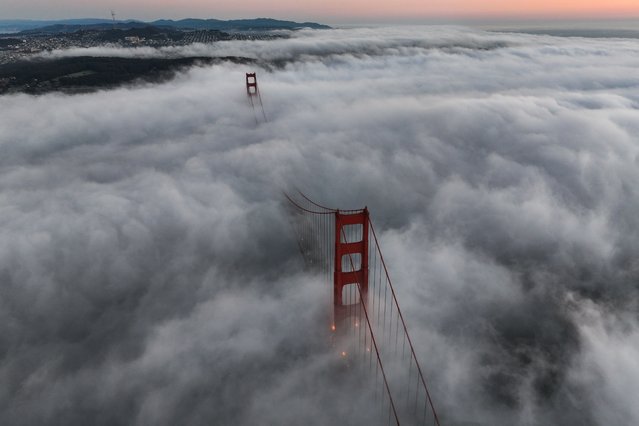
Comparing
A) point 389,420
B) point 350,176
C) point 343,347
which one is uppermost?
point 343,347

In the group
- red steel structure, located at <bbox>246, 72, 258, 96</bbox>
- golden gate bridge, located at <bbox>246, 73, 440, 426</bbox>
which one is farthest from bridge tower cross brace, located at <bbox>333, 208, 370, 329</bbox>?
red steel structure, located at <bbox>246, 72, 258, 96</bbox>

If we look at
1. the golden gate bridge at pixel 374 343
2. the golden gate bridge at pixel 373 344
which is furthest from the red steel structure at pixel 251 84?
the golden gate bridge at pixel 373 344

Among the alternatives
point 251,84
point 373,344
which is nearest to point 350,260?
point 373,344

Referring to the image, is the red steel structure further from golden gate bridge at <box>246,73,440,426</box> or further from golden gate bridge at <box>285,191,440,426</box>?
golden gate bridge at <box>246,73,440,426</box>

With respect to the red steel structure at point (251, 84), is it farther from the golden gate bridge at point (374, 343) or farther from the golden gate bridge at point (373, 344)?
the golden gate bridge at point (373, 344)

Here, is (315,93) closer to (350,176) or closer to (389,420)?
(350,176)

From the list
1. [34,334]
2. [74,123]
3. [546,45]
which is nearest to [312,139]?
[74,123]

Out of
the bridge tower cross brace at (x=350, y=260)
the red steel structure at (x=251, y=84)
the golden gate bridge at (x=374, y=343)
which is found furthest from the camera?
the red steel structure at (x=251, y=84)

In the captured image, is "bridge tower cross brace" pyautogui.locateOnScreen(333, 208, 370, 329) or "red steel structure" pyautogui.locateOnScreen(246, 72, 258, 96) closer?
"bridge tower cross brace" pyautogui.locateOnScreen(333, 208, 370, 329)

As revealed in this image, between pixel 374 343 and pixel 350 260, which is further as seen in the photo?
pixel 350 260

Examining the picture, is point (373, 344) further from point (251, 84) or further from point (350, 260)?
point (251, 84)

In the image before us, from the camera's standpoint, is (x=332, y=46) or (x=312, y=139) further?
(x=332, y=46)
